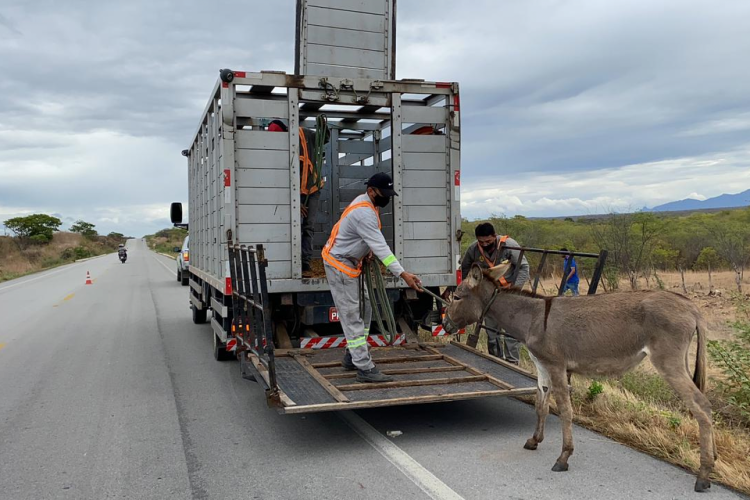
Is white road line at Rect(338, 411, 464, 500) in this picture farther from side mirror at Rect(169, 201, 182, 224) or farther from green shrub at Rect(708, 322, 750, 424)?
side mirror at Rect(169, 201, 182, 224)

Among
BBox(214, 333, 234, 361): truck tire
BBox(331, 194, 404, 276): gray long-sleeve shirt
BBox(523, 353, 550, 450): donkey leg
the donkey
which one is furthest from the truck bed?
BBox(214, 333, 234, 361): truck tire

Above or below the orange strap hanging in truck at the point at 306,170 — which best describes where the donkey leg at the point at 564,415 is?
below

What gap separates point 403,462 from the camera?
15.6ft

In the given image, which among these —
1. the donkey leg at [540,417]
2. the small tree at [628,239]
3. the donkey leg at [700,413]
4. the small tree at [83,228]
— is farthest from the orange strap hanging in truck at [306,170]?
the small tree at [83,228]

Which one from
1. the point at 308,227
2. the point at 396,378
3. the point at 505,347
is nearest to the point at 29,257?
the point at 308,227

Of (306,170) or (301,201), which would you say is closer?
(306,170)

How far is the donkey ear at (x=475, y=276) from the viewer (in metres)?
5.47

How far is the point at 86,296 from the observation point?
19.8m

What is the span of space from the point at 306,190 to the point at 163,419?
2.85m

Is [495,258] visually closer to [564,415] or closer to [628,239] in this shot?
[564,415]

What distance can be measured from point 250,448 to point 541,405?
2.33 m

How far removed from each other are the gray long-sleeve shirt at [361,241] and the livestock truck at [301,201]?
0.83m

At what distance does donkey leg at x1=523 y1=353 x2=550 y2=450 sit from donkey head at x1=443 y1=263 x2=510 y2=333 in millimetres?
717

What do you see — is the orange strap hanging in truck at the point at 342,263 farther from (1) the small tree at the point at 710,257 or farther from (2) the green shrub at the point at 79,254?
(2) the green shrub at the point at 79,254
